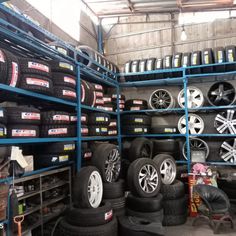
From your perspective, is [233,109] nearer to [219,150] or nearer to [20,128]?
[219,150]

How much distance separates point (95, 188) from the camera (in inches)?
144

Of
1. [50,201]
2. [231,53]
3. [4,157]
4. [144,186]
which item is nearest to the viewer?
[4,157]

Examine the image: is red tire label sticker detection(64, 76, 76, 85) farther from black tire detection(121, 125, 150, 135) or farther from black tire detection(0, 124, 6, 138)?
black tire detection(121, 125, 150, 135)

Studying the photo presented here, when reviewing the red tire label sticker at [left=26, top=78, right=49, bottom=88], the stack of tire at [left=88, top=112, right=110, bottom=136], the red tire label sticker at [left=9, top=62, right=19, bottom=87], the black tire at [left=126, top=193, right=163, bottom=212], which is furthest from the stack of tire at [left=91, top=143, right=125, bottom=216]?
the red tire label sticker at [left=9, top=62, right=19, bottom=87]

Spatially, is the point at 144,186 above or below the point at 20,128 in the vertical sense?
below

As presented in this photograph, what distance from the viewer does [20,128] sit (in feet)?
9.95

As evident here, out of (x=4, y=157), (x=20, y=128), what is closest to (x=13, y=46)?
(x=20, y=128)

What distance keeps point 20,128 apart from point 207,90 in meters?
5.17

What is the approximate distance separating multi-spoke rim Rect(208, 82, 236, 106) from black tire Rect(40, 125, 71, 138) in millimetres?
3767

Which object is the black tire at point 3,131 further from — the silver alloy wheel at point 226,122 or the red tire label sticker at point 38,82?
the silver alloy wheel at point 226,122

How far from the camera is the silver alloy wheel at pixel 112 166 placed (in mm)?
4199

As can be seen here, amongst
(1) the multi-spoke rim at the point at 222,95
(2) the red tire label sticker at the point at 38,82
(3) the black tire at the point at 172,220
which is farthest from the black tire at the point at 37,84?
(1) the multi-spoke rim at the point at 222,95

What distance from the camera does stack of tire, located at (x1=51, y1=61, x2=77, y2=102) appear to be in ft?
12.3

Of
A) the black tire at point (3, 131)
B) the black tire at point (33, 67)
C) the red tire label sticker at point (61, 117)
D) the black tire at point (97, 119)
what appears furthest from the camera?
the black tire at point (97, 119)
